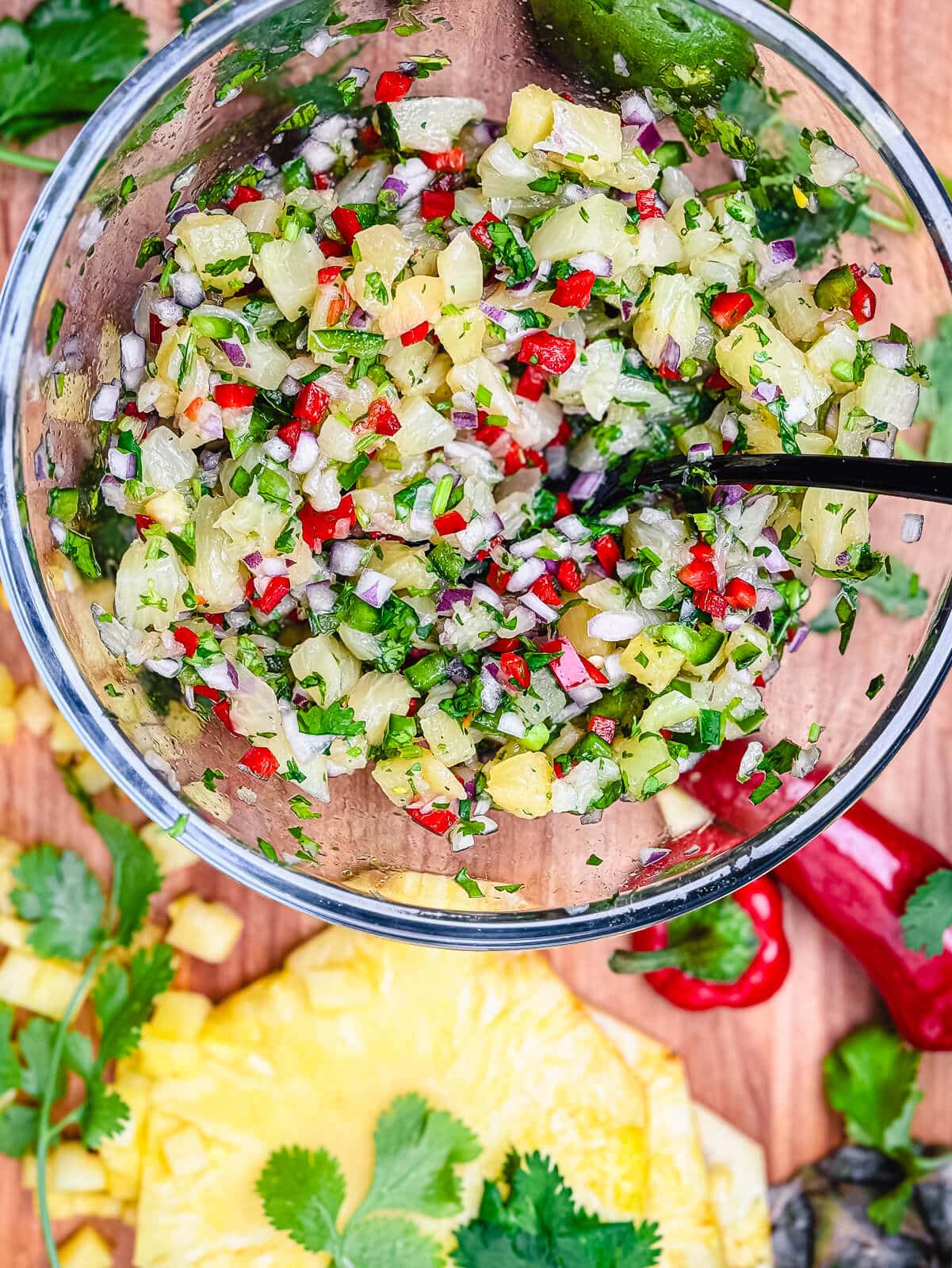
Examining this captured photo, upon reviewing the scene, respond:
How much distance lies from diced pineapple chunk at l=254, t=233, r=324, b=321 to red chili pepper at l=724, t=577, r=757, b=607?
0.63m

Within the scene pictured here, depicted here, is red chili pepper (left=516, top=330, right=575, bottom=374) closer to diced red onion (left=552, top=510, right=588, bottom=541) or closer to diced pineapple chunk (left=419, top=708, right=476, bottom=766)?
diced red onion (left=552, top=510, right=588, bottom=541)

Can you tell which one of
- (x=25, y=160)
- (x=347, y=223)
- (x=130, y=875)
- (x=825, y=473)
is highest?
(x=25, y=160)

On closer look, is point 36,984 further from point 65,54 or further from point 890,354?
point 890,354

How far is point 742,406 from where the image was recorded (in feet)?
5.00

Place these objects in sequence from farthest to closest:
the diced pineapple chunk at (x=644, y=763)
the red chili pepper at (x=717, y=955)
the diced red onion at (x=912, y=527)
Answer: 1. the red chili pepper at (x=717, y=955)
2. the diced red onion at (x=912, y=527)
3. the diced pineapple chunk at (x=644, y=763)

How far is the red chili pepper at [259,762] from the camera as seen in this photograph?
5.03 feet

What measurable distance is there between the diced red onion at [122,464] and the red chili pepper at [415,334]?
1.17ft

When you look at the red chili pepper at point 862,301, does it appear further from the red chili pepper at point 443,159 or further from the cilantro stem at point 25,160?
the cilantro stem at point 25,160

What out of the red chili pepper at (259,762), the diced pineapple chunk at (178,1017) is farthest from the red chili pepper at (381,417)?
the diced pineapple chunk at (178,1017)

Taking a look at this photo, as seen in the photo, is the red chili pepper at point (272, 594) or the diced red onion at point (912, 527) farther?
the diced red onion at point (912, 527)

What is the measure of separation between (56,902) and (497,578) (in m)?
0.99

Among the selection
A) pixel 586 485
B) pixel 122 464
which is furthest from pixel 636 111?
pixel 122 464

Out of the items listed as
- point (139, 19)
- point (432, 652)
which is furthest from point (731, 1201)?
point (139, 19)

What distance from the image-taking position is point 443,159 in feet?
5.02
